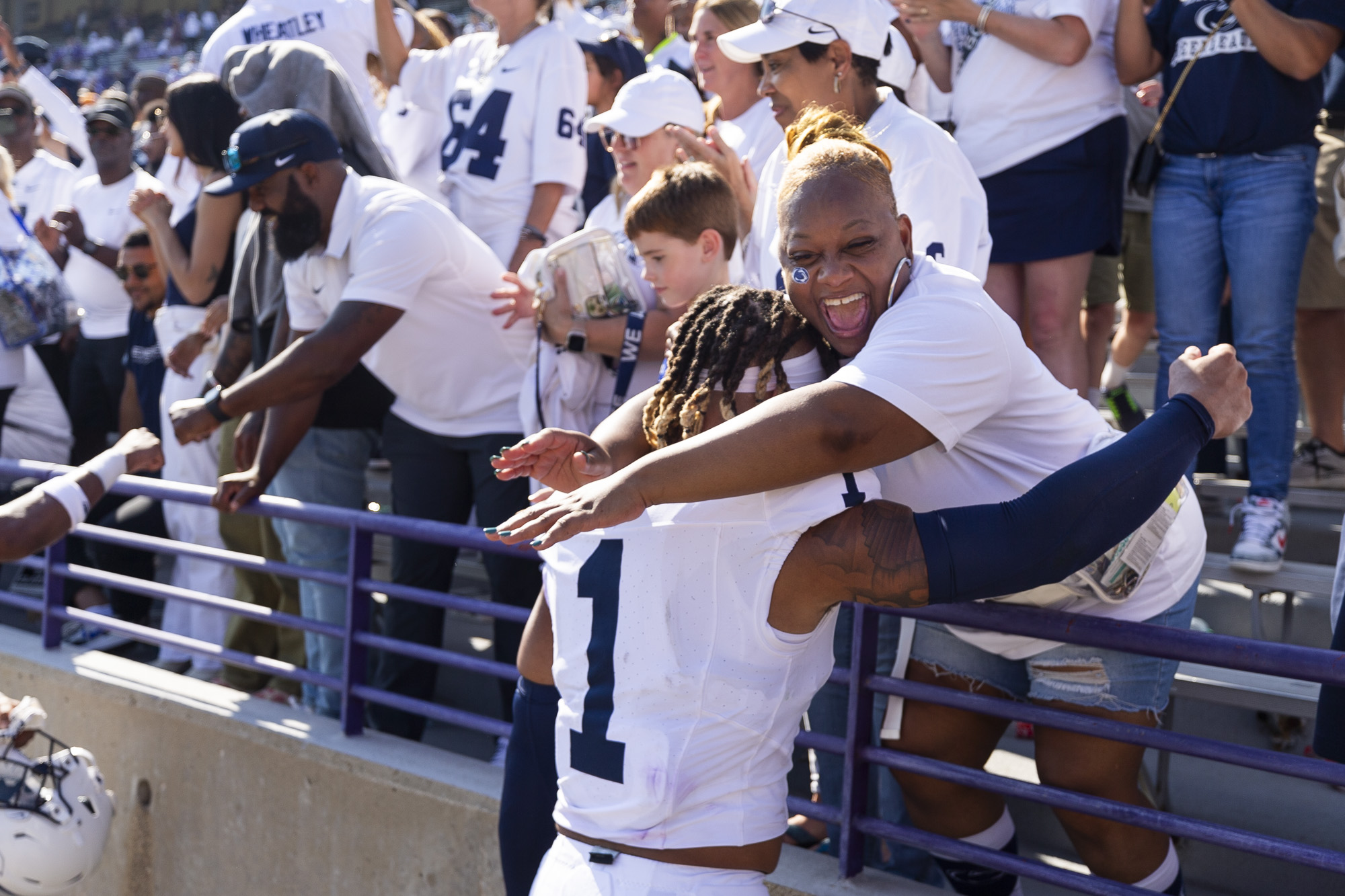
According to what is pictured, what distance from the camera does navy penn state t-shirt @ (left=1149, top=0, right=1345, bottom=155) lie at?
3.57 meters

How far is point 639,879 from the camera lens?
1.96m

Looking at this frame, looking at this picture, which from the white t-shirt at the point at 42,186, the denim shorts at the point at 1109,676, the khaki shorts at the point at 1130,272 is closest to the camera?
the denim shorts at the point at 1109,676

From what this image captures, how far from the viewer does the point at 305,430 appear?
405 centimetres

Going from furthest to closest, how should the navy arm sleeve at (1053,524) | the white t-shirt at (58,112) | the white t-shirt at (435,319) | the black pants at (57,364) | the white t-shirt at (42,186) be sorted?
the white t-shirt at (58,112)
the white t-shirt at (42,186)
the black pants at (57,364)
the white t-shirt at (435,319)
the navy arm sleeve at (1053,524)

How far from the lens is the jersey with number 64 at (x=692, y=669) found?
1.92 m

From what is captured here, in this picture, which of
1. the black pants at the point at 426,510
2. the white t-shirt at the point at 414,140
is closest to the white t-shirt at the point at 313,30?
the white t-shirt at the point at 414,140

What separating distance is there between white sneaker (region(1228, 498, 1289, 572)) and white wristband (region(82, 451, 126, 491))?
3377 millimetres

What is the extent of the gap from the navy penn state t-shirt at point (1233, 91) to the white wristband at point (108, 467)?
3.42 meters

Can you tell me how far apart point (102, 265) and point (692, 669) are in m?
5.45

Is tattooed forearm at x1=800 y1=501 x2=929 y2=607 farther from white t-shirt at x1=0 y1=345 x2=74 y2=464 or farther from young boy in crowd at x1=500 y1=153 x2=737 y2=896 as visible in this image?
white t-shirt at x1=0 y1=345 x2=74 y2=464

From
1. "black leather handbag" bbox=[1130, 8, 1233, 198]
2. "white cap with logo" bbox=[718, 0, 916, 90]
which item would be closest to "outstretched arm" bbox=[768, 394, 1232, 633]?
"white cap with logo" bbox=[718, 0, 916, 90]

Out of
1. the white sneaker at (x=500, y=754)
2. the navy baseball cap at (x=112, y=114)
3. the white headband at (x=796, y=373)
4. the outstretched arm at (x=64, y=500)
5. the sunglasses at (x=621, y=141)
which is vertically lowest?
the white sneaker at (x=500, y=754)

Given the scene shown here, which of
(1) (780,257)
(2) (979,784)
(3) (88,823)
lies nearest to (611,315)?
(1) (780,257)

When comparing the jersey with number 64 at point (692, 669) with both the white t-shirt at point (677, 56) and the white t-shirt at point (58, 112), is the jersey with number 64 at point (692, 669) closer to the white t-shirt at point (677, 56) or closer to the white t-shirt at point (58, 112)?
the white t-shirt at point (677, 56)
